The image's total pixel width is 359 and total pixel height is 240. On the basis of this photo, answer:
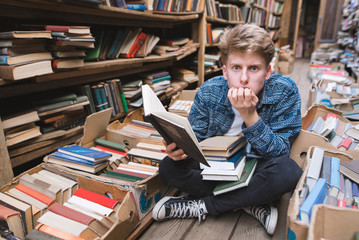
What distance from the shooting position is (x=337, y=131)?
152 cm

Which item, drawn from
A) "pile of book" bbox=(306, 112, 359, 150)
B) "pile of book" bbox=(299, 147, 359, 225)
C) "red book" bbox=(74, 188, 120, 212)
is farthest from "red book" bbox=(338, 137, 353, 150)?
"red book" bbox=(74, 188, 120, 212)

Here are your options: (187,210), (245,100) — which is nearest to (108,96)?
(187,210)

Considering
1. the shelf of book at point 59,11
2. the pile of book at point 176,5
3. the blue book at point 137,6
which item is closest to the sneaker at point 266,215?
the shelf of book at point 59,11

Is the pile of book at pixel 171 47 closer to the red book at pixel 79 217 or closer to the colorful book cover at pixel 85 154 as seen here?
the colorful book cover at pixel 85 154

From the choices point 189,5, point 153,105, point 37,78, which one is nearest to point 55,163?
point 37,78

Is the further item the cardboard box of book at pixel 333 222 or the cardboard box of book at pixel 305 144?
the cardboard box of book at pixel 305 144

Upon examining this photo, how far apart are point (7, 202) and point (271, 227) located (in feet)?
3.50

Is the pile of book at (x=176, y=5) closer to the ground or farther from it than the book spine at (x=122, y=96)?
farther from it

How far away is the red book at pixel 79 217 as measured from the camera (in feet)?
3.01

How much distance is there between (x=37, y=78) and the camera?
1305 millimetres

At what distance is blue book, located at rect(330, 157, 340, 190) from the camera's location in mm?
913

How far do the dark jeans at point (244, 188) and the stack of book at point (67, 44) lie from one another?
780 millimetres

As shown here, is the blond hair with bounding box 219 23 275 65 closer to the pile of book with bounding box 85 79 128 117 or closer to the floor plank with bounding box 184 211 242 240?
the floor plank with bounding box 184 211 242 240

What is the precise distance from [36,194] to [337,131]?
1.66 metres
